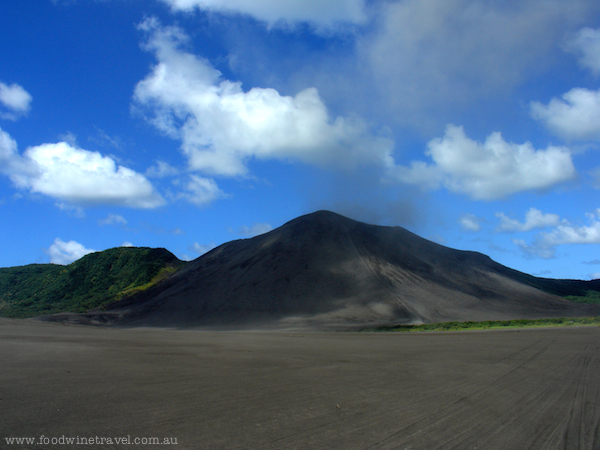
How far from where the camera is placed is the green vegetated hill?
8538 centimetres

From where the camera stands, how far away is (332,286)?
232 ft

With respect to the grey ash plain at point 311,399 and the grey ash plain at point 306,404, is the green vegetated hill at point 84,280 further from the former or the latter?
Answer: the grey ash plain at point 306,404

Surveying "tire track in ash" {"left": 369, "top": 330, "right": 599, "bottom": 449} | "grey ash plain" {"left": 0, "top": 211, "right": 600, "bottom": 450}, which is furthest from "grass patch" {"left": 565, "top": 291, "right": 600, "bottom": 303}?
"tire track in ash" {"left": 369, "top": 330, "right": 599, "bottom": 449}

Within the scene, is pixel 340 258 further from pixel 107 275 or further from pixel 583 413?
pixel 583 413

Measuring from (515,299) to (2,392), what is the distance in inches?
3471

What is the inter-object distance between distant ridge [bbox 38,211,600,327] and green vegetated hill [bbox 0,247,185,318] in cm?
844

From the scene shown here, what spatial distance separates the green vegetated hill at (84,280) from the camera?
3361 inches

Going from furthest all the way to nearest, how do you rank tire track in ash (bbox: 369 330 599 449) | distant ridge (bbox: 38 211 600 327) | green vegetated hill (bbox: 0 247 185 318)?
1. green vegetated hill (bbox: 0 247 185 318)
2. distant ridge (bbox: 38 211 600 327)
3. tire track in ash (bbox: 369 330 599 449)

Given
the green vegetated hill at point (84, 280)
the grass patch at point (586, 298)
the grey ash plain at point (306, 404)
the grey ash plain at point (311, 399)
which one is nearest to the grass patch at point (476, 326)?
the grey ash plain at point (311, 399)

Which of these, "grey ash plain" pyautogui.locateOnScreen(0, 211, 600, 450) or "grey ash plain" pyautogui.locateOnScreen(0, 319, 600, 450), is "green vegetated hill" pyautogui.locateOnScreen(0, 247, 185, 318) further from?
"grey ash plain" pyautogui.locateOnScreen(0, 319, 600, 450)

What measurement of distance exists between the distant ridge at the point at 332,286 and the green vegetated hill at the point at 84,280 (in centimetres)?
844

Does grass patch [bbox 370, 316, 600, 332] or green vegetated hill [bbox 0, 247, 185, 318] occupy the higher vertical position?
green vegetated hill [bbox 0, 247, 185, 318]

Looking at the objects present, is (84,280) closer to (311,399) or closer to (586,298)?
(311,399)

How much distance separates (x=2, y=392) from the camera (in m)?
8.66
